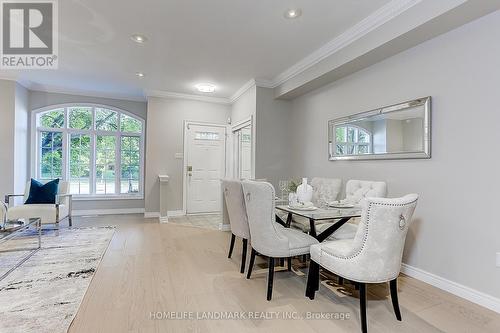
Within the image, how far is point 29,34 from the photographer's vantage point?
3.10 metres

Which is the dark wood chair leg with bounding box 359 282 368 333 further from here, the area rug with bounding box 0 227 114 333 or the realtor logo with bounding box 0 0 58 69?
the realtor logo with bounding box 0 0 58 69

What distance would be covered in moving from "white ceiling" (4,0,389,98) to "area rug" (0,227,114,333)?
265 centimetres

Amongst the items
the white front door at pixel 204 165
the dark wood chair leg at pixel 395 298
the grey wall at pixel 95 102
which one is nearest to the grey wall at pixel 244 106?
the white front door at pixel 204 165

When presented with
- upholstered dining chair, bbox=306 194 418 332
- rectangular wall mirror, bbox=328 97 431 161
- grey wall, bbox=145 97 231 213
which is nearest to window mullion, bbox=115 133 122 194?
grey wall, bbox=145 97 231 213

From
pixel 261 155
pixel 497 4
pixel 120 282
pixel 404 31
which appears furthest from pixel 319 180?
pixel 120 282

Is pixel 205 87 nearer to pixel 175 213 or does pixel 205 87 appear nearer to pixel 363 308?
pixel 175 213

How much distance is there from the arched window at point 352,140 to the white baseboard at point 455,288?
54.5 inches

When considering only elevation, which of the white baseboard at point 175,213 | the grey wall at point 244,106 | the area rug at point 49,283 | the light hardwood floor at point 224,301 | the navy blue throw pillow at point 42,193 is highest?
the grey wall at point 244,106

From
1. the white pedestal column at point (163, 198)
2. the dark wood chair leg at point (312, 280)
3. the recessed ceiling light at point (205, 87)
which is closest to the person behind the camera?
the dark wood chair leg at point (312, 280)

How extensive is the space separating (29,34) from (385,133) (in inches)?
173

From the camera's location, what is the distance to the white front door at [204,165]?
571 cm

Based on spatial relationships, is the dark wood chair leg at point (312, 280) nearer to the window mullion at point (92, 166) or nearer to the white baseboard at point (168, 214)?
the white baseboard at point (168, 214)

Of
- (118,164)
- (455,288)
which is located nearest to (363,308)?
(455,288)

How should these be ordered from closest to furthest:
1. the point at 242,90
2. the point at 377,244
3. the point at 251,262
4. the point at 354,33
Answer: the point at 377,244
the point at 251,262
the point at 354,33
the point at 242,90
